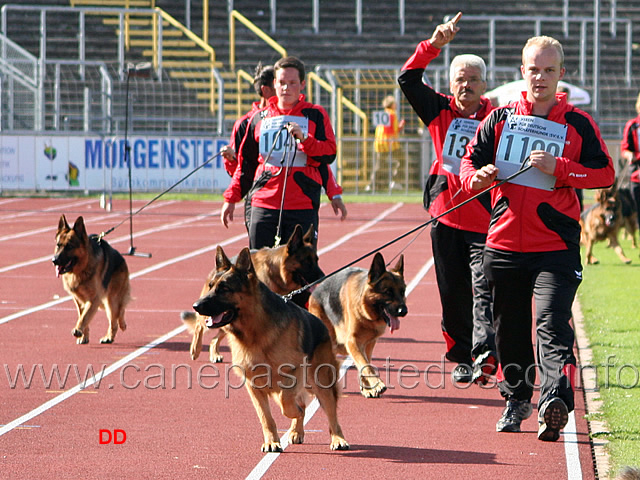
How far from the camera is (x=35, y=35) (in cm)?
3362

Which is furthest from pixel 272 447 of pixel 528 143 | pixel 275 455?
pixel 528 143

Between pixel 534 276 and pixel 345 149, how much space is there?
70.9 ft

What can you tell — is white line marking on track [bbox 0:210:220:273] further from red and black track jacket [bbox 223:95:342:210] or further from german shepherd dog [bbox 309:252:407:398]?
german shepherd dog [bbox 309:252:407:398]

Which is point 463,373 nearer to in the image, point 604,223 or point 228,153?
point 228,153

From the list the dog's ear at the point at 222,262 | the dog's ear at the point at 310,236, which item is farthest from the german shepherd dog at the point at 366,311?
the dog's ear at the point at 222,262

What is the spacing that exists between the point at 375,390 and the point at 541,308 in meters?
1.85

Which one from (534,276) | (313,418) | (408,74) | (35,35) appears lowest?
(313,418)

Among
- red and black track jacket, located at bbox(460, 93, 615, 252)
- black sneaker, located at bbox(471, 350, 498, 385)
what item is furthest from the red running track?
red and black track jacket, located at bbox(460, 93, 615, 252)

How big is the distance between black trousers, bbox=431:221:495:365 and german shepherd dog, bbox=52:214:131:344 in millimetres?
3245

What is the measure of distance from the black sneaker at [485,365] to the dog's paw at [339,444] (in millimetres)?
1554

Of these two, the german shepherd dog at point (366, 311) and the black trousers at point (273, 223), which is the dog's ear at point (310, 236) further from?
the german shepherd dog at point (366, 311)

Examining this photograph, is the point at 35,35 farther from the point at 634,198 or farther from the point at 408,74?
the point at 408,74

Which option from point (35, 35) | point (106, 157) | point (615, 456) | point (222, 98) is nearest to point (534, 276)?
point (615, 456)

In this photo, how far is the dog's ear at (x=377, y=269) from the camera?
7.16 m
